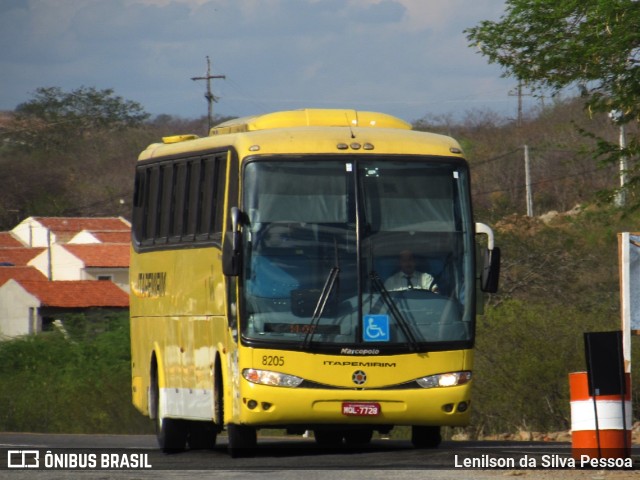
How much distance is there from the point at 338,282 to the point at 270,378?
3.86 ft

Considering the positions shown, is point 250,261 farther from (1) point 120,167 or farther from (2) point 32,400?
(1) point 120,167

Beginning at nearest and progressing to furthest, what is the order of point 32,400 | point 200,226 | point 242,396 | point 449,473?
1. point 449,473
2. point 242,396
3. point 200,226
4. point 32,400

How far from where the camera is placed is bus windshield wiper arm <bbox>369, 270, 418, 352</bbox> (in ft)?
49.5

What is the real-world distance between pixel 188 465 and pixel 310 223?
8.91ft

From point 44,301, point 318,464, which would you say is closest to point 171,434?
point 318,464

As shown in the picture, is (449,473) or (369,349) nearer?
(449,473)

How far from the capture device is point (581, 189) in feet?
267

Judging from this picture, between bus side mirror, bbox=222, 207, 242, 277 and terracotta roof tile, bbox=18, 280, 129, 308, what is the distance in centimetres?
5303

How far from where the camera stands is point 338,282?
15.0 meters

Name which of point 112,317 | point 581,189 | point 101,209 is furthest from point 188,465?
point 101,209

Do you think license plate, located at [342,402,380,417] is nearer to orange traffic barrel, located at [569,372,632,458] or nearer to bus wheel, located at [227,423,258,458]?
bus wheel, located at [227,423,258,458]

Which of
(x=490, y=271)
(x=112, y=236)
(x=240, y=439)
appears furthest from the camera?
(x=112, y=236)

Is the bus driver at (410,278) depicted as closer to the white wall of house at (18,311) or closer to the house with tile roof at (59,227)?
the white wall of house at (18,311)

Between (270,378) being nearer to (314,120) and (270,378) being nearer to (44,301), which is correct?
(314,120)
